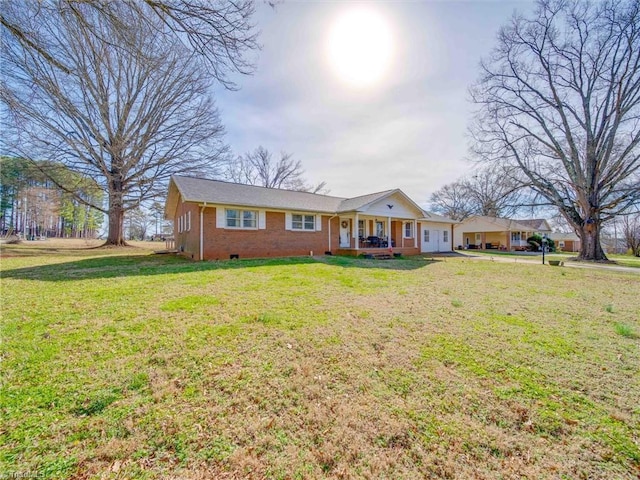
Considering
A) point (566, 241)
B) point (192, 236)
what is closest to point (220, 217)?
point (192, 236)

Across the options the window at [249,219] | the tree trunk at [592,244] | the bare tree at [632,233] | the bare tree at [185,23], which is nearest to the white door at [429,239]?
the tree trunk at [592,244]

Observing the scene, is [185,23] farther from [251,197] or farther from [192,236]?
[192,236]

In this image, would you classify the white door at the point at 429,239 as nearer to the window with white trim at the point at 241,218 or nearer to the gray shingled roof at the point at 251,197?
the gray shingled roof at the point at 251,197

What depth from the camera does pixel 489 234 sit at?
3591cm

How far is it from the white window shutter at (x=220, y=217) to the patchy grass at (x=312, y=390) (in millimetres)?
7667

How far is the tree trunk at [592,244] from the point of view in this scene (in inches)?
712

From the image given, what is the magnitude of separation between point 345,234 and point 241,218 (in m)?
7.46

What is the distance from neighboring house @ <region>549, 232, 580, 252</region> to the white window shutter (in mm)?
61257

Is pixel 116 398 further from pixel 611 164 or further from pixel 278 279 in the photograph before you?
pixel 611 164

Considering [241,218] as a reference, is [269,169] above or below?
above

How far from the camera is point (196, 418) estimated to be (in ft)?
7.63

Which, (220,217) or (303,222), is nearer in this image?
(220,217)

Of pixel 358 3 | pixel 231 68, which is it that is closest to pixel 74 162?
pixel 231 68

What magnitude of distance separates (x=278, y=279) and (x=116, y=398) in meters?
5.45
